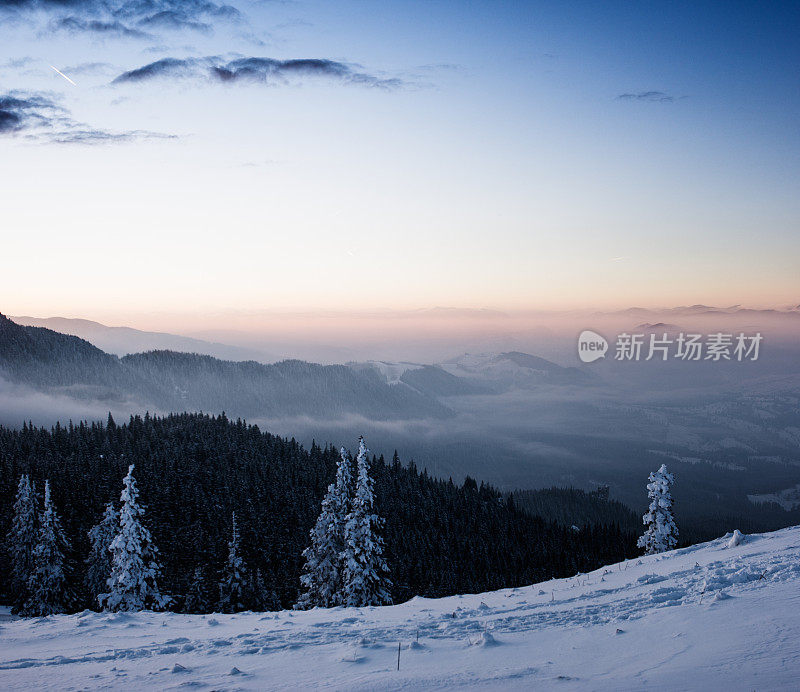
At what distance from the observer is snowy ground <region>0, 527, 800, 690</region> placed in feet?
24.6

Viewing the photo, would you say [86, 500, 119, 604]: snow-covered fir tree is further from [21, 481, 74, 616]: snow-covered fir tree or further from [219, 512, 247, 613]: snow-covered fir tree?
[219, 512, 247, 613]: snow-covered fir tree

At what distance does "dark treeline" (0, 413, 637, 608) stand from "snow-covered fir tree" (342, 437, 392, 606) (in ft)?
75.0

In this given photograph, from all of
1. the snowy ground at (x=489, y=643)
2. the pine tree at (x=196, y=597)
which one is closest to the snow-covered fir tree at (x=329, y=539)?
the pine tree at (x=196, y=597)

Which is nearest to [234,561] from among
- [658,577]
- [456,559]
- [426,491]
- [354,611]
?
[354,611]

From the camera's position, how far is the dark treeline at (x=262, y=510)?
3162 inches

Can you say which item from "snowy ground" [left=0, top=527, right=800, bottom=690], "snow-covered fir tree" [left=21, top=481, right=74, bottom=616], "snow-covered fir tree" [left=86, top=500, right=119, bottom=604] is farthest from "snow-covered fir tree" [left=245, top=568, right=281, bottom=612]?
"snowy ground" [left=0, top=527, right=800, bottom=690]

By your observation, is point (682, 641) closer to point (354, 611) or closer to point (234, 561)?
point (354, 611)

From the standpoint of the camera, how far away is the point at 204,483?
333 ft

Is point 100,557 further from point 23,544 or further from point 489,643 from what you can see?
point 489,643

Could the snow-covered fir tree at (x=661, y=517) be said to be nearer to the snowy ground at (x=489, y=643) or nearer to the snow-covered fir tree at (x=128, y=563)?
A: the snowy ground at (x=489, y=643)

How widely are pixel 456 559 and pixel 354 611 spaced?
296 feet

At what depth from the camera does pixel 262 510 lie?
96.6 metres

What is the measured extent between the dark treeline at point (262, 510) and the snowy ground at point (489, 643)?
47.7 m

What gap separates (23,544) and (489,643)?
62142 mm
